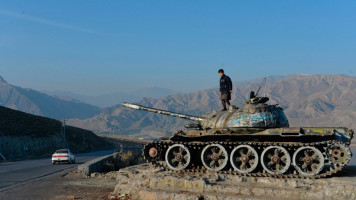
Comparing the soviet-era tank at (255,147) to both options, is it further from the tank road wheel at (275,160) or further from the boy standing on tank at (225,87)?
the boy standing on tank at (225,87)

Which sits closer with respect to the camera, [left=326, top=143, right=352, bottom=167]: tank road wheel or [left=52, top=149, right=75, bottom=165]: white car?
[left=326, top=143, right=352, bottom=167]: tank road wheel

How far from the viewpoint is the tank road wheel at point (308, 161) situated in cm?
1421

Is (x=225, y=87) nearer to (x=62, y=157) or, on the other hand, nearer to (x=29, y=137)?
(x=62, y=157)

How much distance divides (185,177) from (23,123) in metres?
59.9

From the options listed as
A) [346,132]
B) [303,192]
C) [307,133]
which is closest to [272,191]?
[303,192]

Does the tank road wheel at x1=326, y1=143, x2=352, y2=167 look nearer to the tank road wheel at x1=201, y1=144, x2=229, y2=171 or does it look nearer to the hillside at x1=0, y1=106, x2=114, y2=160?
the tank road wheel at x1=201, y1=144, x2=229, y2=171

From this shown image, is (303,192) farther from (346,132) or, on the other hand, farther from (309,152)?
(346,132)

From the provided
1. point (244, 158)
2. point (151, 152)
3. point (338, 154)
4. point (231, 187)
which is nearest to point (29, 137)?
point (151, 152)

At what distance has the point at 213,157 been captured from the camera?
15.6m

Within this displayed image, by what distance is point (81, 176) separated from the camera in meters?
22.4

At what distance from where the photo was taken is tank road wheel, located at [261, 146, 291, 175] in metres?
14.6

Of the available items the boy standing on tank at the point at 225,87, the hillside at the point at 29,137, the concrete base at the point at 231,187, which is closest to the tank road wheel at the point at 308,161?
the concrete base at the point at 231,187

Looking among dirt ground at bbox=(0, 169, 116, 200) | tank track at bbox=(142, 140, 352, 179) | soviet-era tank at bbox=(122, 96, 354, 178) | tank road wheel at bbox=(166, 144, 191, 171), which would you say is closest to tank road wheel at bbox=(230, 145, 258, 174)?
soviet-era tank at bbox=(122, 96, 354, 178)

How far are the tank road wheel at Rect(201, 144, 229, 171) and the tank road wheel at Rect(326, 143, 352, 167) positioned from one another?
12.0ft
